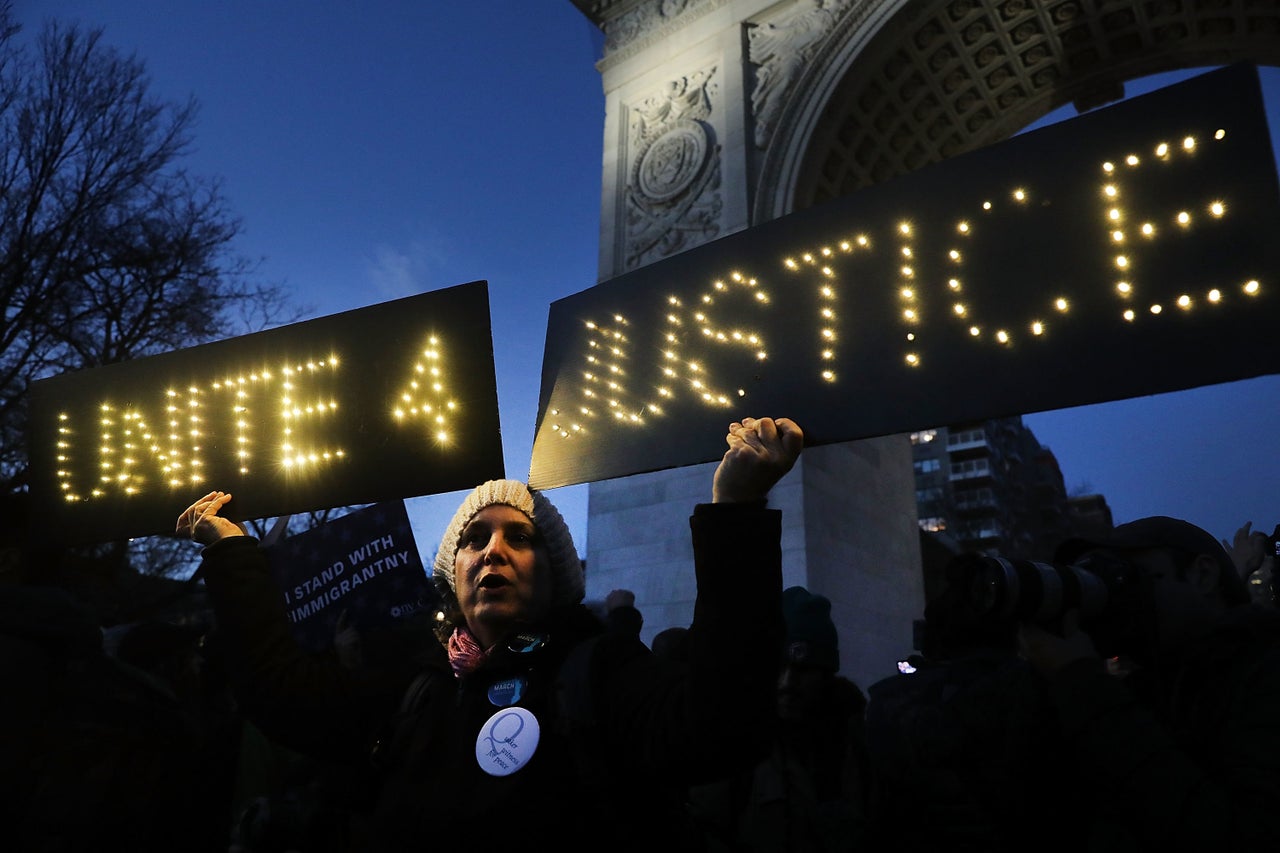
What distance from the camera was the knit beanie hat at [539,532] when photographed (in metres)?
2.09

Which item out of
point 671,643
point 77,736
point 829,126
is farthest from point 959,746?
point 829,126

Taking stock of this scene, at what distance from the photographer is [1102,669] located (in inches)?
72.4

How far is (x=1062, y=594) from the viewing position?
6.21 ft

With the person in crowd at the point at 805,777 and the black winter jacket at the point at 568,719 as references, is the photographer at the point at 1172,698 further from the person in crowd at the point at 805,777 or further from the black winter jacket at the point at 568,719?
the person in crowd at the point at 805,777

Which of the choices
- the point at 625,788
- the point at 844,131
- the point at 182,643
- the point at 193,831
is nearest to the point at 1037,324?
the point at 625,788

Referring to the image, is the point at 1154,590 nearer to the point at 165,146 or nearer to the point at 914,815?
the point at 914,815

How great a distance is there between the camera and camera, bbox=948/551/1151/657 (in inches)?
72.3

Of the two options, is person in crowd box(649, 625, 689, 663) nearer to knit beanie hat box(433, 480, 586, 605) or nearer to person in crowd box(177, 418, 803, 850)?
knit beanie hat box(433, 480, 586, 605)

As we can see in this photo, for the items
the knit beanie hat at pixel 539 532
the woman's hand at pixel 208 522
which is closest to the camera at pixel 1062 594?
the knit beanie hat at pixel 539 532

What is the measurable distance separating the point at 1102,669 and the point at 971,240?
1021mm

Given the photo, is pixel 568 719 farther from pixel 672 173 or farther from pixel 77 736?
pixel 672 173

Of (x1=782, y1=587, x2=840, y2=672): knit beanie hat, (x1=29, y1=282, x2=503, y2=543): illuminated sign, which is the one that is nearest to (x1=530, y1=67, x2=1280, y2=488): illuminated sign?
(x1=29, y1=282, x2=503, y2=543): illuminated sign

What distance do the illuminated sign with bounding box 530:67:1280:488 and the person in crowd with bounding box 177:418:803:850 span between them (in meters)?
0.33

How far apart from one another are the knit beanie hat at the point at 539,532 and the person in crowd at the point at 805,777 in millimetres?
1102
